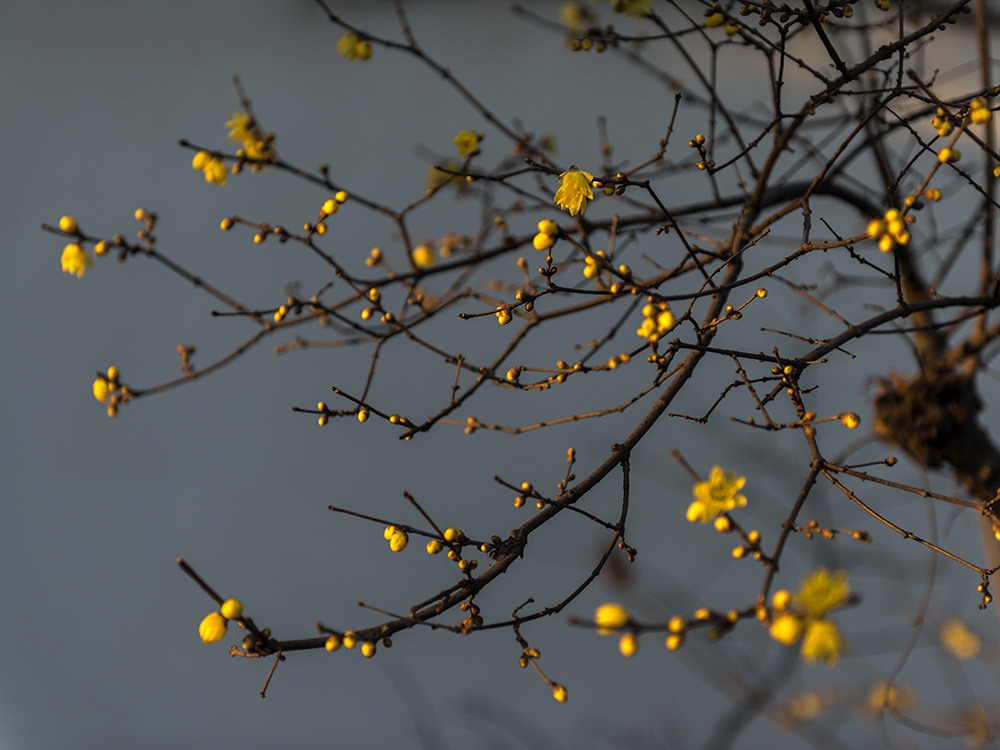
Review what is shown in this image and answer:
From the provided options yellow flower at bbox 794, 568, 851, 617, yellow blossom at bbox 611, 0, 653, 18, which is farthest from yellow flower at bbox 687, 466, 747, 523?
yellow blossom at bbox 611, 0, 653, 18

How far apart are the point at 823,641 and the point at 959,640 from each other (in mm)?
1529

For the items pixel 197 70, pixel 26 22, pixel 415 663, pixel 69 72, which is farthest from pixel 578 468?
pixel 26 22

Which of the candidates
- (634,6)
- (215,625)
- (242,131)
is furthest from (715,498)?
(242,131)

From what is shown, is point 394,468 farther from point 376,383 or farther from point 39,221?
point 39,221

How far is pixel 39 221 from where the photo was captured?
1147mm

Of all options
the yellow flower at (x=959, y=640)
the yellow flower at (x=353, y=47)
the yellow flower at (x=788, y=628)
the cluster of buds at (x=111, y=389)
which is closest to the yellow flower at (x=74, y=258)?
the cluster of buds at (x=111, y=389)

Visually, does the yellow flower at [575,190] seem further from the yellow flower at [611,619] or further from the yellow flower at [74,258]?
the yellow flower at [74,258]

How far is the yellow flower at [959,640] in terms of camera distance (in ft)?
4.65

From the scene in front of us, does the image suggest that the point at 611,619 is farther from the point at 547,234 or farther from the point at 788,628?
the point at 547,234

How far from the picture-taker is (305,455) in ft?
4.11

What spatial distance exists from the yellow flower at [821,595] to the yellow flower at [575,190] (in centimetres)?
29

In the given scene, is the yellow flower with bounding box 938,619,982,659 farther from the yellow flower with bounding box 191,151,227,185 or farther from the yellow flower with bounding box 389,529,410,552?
the yellow flower with bounding box 191,151,227,185

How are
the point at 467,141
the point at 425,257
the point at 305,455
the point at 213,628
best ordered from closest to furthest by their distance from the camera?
the point at 213,628
the point at 467,141
the point at 425,257
the point at 305,455

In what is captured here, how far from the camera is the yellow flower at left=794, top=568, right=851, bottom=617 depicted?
0.31 meters
